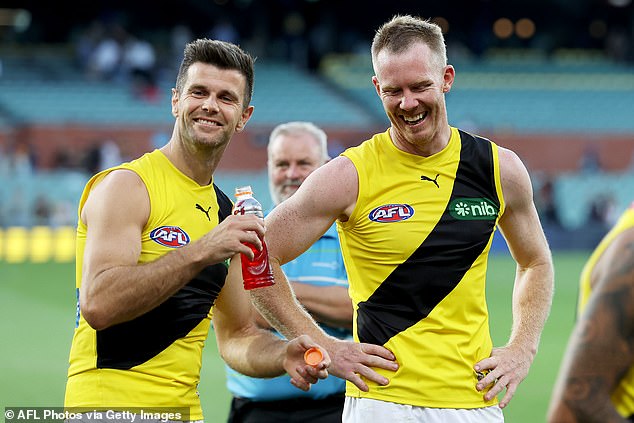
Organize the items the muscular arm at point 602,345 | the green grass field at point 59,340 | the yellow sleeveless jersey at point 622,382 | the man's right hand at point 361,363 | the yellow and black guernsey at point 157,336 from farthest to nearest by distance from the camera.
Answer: the green grass field at point 59,340, the man's right hand at point 361,363, the yellow and black guernsey at point 157,336, the yellow sleeveless jersey at point 622,382, the muscular arm at point 602,345

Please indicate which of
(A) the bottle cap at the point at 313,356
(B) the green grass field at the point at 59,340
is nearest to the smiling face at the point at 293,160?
(A) the bottle cap at the point at 313,356

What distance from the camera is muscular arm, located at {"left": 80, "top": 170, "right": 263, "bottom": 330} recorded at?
13.0 ft

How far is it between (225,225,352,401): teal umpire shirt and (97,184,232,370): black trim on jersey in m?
1.52

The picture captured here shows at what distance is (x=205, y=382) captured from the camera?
1156 cm

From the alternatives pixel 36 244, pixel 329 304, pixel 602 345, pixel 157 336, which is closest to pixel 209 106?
pixel 157 336

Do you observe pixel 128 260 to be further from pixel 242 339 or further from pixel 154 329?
pixel 242 339

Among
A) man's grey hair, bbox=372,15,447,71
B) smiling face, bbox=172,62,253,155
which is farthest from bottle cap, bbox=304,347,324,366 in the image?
man's grey hair, bbox=372,15,447,71

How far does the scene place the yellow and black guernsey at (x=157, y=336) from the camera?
4.17m

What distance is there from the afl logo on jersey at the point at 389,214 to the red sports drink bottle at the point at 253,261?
19.0 inches

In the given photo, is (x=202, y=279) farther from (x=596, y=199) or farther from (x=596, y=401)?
(x=596, y=199)

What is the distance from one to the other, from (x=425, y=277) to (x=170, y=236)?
3.40 feet

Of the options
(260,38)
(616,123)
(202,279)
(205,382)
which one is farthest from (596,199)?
(202,279)

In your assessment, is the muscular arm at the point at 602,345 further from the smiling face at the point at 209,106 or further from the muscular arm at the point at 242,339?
the smiling face at the point at 209,106

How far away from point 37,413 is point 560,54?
144ft
